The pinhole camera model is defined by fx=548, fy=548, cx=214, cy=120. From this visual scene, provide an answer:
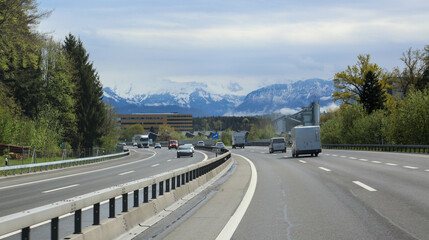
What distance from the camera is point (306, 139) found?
4391 cm

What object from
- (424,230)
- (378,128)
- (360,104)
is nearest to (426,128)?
(378,128)

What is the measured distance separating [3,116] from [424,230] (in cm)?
4466

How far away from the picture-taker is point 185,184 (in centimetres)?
1497

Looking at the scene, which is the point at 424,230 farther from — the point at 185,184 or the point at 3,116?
the point at 3,116

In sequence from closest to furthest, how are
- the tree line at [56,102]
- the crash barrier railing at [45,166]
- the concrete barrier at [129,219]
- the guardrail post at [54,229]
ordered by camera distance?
1. the guardrail post at [54,229]
2. the concrete barrier at [129,219]
3. the crash barrier railing at [45,166]
4. the tree line at [56,102]

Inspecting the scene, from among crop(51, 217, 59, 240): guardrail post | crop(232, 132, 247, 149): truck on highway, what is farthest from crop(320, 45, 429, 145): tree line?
crop(51, 217, 59, 240): guardrail post

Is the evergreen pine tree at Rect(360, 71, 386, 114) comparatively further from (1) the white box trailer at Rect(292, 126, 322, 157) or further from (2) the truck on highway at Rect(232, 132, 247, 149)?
(1) the white box trailer at Rect(292, 126, 322, 157)

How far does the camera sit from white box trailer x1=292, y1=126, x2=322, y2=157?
43656 millimetres

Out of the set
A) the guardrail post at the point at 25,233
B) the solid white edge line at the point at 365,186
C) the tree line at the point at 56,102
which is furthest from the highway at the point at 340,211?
the tree line at the point at 56,102

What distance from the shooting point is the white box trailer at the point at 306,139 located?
143ft

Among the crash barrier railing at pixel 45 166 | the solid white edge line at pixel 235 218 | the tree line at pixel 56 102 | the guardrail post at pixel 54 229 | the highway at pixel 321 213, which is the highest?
the tree line at pixel 56 102

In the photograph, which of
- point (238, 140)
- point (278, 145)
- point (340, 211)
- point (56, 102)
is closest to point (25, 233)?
point (340, 211)

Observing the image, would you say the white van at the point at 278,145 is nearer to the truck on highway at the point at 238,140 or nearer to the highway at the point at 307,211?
the truck on highway at the point at 238,140

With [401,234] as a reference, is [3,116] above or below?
above
